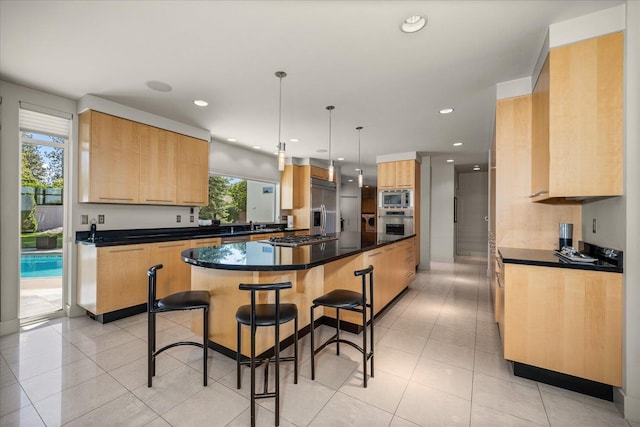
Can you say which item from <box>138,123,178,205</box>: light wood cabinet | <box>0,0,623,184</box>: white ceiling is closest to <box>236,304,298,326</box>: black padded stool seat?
<box>0,0,623,184</box>: white ceiling

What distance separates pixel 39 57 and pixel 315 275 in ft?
10.2

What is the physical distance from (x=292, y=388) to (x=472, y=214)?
26.8ft

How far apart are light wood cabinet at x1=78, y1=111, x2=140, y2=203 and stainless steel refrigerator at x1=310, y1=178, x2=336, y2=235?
12.3 feet

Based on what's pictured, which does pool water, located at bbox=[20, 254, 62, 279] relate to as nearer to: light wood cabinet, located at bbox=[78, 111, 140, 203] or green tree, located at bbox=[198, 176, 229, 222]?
light wood cabinet, located at bbox=[78, 111, 140, 203]

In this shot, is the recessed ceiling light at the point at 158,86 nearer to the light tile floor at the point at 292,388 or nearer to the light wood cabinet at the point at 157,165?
the light wood cabinet at the point at 157,165

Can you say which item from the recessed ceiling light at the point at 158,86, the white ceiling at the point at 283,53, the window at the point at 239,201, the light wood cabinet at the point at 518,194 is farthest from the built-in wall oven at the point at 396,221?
the recessed ceiling light at the point at 158,86

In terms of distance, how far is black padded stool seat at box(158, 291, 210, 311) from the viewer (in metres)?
1.88

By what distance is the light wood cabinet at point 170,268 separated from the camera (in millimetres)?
3484

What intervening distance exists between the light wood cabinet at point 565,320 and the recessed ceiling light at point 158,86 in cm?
365

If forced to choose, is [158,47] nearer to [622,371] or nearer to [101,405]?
[101,405]

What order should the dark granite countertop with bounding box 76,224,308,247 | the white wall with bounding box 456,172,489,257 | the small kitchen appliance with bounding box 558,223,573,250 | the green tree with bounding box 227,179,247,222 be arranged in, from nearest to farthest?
the small kitchen appliance with bounding box 558,223,573,250
the dark granite countertop with bounding box 76,224,308,247
the green tree with bounding box 227,179,247,222
the white wall with bounding box 456,172,489,257

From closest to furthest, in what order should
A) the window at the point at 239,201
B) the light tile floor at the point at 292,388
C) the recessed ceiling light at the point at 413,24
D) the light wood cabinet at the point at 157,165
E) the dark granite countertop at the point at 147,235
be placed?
the light tile floor at the point at 292,388 < the recessed ceiling light at the point at 413,24 < the dark granite countertop at the point at 147,235 < the light wood cabinet at the point at 157,165 < the window at the point at 239,201

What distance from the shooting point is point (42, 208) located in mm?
3262

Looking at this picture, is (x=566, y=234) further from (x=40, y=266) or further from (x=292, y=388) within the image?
(x=40, y=266)
